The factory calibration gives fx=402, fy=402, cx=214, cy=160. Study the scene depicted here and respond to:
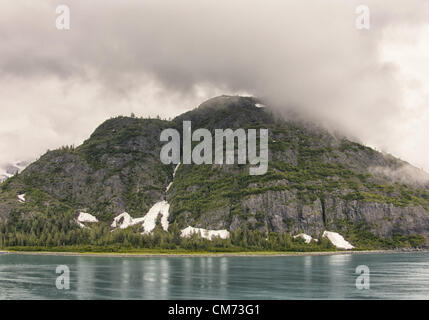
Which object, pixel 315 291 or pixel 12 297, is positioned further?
pixel 315 291

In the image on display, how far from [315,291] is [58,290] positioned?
6265 centimetres

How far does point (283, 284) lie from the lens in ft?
358

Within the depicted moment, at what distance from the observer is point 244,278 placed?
12425 centimetres

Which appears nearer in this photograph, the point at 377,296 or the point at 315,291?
the point at 377,296

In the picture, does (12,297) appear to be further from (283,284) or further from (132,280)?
(283,284)
